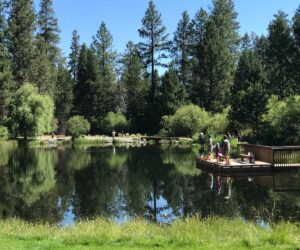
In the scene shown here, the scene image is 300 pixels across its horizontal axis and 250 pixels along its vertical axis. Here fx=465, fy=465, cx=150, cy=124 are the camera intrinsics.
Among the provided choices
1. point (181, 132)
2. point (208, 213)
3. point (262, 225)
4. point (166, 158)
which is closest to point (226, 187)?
point (208, 213)

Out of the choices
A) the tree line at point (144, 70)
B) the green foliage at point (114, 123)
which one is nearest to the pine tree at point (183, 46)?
the tree line at point (144, 70)

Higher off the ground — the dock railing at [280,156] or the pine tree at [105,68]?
the pine tree at [105,68]

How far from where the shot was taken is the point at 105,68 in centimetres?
7962

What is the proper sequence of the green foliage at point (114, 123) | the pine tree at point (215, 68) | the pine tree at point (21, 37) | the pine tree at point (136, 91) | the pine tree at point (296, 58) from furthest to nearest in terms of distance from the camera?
1. the pine tree at point (136, 91)
2. the green foliage at point (114, 123)
3. the pine tree at point (215, 68)
4. the pine tree at point (21, 37)
5. the pine tree at point (296, 58)

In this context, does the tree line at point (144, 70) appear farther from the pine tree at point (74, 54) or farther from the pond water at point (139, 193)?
the pond water at point (139, 193)

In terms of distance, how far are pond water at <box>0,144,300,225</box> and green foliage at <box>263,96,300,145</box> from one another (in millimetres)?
8815

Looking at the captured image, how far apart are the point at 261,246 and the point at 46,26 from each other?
2941 inches

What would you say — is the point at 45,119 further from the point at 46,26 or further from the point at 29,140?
the point at 46,26

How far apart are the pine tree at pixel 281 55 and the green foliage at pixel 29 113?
2844 cm

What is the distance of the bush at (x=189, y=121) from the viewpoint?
56.7 meters

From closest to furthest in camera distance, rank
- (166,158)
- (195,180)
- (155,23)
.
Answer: (195,180) < (166,158) < (155,23)

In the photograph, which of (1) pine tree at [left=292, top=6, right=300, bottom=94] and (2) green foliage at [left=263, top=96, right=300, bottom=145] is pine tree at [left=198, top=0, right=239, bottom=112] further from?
(2) green foliage at [left=263, top=96, right=300, bottom=145]

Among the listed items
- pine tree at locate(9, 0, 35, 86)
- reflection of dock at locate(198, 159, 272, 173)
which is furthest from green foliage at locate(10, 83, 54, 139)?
reflection of dock at locate(198, 159, 272, 173)

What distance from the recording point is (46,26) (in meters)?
78.6
